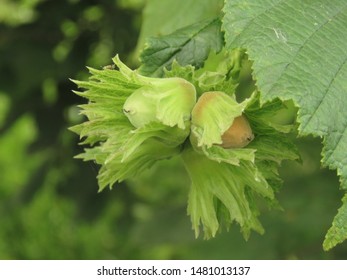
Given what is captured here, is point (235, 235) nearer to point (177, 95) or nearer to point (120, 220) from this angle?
point (120, 220)

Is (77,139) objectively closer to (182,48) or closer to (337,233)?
(182,48)

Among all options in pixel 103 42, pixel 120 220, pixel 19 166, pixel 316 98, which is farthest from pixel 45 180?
pixel 316 98

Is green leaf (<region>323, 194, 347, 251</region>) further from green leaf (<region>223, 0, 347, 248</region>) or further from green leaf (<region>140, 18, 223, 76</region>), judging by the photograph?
green leaf (<region>140, 18, 223, 76</region>)

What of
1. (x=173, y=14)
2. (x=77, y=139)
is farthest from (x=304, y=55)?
(x=77, y=139)

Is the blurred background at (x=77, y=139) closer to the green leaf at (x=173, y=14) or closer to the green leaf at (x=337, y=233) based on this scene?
the green leaf at (x=173, y=14)

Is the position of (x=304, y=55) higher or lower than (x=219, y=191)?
higher

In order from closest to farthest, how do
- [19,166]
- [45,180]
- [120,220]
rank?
[45,180] → [120,220] → [19,166]
